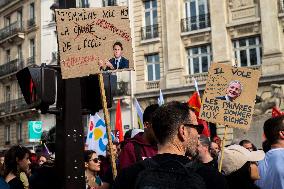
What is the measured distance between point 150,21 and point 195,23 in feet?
8.22

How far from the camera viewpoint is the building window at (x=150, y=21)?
21562 millimetres

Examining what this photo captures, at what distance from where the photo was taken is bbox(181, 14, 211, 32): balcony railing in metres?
20.2

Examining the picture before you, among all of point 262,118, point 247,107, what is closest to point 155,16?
point 262,118

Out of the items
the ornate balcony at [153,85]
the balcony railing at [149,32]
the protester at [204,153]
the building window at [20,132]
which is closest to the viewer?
the protester at [204,153]

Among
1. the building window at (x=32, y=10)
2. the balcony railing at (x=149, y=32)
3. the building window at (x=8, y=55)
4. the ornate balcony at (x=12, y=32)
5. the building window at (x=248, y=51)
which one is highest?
the building window at (x=32, y=10)

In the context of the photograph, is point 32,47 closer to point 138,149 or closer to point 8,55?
point 8,55

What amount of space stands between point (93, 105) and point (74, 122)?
38cm

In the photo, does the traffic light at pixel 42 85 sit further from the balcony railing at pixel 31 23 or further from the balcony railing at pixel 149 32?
the balcony railing at pixel 31 23

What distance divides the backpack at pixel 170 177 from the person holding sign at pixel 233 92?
2.71 meters

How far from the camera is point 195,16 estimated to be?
2058 cm

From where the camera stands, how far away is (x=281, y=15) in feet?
59.7

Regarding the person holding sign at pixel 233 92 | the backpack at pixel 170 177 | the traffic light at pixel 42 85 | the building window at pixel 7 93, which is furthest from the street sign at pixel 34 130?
the backpack at pixel 170 177

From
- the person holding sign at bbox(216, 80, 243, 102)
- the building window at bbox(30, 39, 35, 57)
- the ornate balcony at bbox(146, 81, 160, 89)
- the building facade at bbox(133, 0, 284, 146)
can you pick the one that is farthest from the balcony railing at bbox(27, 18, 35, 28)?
the person holding sign at bbox(216, 80, 243, 102)

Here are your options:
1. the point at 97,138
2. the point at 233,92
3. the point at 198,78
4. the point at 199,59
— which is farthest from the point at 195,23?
the point at 233,92
